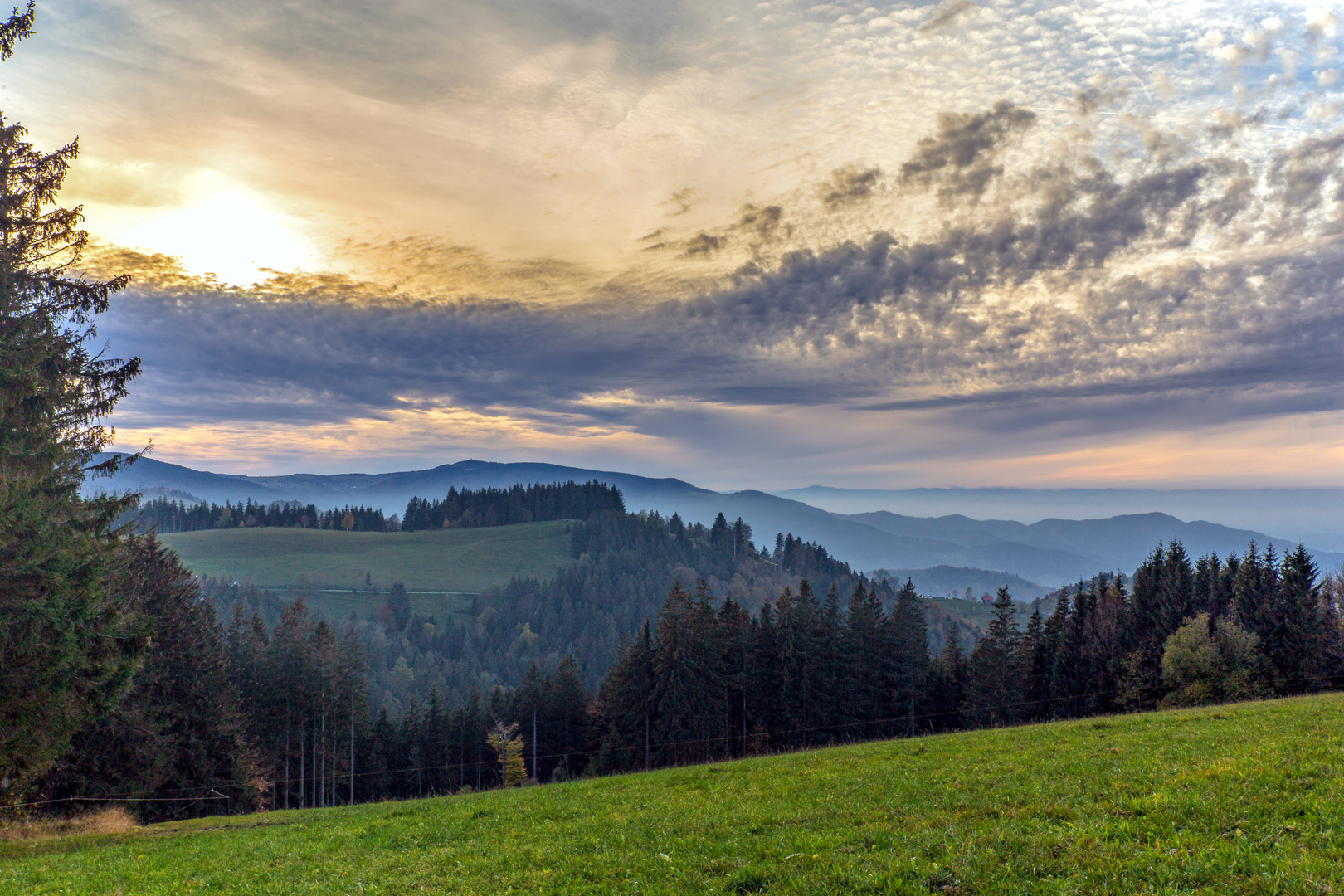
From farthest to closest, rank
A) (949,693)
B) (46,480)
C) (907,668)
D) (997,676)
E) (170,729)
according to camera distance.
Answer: (949,693), (907,668), (997,676), (170,729), (46,480)

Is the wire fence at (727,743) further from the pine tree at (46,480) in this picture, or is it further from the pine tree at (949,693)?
the pine tree at (46,480)

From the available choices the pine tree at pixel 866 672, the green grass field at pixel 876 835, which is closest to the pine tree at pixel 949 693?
the pine tree at pixel 866 672

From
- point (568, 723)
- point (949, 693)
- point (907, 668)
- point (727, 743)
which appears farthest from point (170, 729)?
point (949, 693)

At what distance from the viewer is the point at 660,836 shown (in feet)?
47.4

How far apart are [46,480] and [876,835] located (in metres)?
30.2

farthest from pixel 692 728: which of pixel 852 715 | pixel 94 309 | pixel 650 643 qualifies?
pixel 94 309

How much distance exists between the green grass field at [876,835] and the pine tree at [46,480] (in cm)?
553

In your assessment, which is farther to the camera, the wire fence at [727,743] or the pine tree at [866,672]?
the pine tree at [866,672]

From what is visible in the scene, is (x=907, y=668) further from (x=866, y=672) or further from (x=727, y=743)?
(x=727, y=743)

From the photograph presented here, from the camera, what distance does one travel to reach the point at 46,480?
24.4 metres

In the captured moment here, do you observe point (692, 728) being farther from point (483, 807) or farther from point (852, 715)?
point (483, 807)

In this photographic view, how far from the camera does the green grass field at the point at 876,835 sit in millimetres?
9289

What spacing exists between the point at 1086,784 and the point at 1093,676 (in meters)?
72.7

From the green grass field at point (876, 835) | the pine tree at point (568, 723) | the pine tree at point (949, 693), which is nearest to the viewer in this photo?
the green grass field at point (876, 835)
